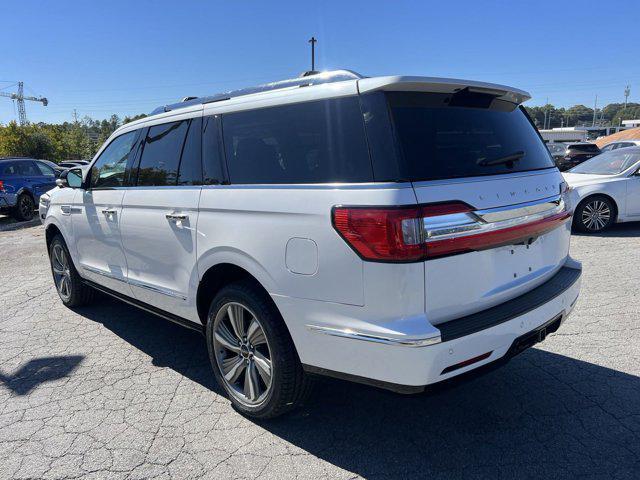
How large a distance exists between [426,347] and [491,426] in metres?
1.15

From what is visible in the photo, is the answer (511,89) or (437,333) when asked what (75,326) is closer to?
(437,333)

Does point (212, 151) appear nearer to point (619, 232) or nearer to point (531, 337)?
point (531, 337)

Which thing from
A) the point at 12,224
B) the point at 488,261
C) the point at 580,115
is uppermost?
the point at 580,115

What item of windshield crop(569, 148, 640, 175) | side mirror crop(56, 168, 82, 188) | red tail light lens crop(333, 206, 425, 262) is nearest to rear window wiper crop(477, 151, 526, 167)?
red tail light lens crop(333, 206, 425, 262)

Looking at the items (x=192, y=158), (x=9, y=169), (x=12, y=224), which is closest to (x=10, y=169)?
(x=9, y=169)

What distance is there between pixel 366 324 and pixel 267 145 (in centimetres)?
127

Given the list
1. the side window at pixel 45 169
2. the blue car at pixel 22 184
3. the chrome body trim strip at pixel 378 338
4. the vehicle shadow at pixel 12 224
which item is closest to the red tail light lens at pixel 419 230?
the chrome body trim strip at pixel 378 338

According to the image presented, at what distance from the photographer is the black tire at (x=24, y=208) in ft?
45.4

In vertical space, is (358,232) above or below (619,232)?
above

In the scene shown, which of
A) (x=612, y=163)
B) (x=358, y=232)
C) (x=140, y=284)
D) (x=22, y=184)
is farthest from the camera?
(x=22, y=184)

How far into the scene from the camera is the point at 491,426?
2.88 metres

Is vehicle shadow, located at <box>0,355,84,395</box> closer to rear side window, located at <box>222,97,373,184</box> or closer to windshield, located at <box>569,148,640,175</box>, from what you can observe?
rear side window, located at <box>222,97,373,184</box>

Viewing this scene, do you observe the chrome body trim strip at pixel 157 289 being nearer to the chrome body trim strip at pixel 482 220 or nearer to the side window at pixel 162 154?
the side window at pixel 162 154

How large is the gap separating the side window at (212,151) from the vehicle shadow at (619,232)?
7.43 m
